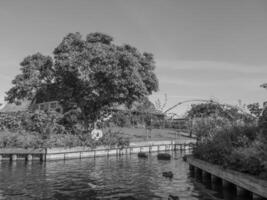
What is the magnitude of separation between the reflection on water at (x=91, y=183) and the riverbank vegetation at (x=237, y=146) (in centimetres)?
245

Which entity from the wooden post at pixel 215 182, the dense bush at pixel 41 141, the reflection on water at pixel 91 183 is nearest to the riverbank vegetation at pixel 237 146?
the wooden post at pixel 215 182

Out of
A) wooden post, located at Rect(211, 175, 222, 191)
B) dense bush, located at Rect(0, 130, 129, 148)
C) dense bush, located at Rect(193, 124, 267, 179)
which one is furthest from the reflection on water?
dense bush, located at Rect(0, 130, 129, 148)

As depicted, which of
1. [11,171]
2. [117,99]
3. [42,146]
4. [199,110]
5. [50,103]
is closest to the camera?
[11,171]

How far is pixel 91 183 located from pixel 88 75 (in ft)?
76.1

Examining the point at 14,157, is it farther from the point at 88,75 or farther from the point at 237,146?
the point at 237,146

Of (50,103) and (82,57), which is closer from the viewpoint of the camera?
(82,57)

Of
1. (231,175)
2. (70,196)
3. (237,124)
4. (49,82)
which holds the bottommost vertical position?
(70,196)

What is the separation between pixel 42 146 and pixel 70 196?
58.8 feet

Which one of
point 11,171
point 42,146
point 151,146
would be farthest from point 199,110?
point 11,171

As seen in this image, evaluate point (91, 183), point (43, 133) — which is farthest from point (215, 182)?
point (43, 133)

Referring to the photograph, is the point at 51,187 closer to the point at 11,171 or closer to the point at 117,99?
the point at 11,171

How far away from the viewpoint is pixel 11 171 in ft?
80.3

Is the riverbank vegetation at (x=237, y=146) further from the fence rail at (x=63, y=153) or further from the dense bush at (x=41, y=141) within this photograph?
the dense bush at (x=41, y=141)

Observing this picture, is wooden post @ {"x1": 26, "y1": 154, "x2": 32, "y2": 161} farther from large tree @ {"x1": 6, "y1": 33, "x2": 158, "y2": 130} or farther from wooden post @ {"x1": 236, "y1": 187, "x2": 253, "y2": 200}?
wooden post @ {"x1": 236, "y1": 187, "x2": 253, "y2": 200}
